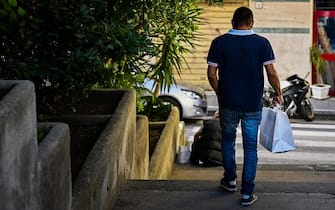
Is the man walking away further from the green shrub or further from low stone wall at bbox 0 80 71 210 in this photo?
low stone wall at bbox 0 80 71 210

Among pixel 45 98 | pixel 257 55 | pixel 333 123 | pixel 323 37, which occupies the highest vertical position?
pixel 257 55

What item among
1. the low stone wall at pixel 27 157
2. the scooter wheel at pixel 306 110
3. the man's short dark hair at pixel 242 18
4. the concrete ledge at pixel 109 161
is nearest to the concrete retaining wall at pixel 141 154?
the concrete ledge at pixel 109 161

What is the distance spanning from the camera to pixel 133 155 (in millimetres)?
6980

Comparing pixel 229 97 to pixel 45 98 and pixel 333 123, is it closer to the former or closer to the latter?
pixel 45 98

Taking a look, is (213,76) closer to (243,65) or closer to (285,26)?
(243,65)

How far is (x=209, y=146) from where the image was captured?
1070 cm

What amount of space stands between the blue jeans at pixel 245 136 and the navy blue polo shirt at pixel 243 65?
0.25 feet

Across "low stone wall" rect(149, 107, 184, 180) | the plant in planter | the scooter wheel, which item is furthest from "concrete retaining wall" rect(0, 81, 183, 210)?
the plant in planter

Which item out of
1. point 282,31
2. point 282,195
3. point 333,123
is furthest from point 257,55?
point 282,31

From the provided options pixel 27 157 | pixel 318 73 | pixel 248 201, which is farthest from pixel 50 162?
pixel 318 73

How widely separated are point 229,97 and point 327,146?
951 cm

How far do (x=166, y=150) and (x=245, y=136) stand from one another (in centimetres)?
432

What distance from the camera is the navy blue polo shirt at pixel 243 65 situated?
5.60 meters

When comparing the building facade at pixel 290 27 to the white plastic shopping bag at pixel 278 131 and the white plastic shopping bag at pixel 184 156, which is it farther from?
the white plastic shopping bag at pixel 278 131
